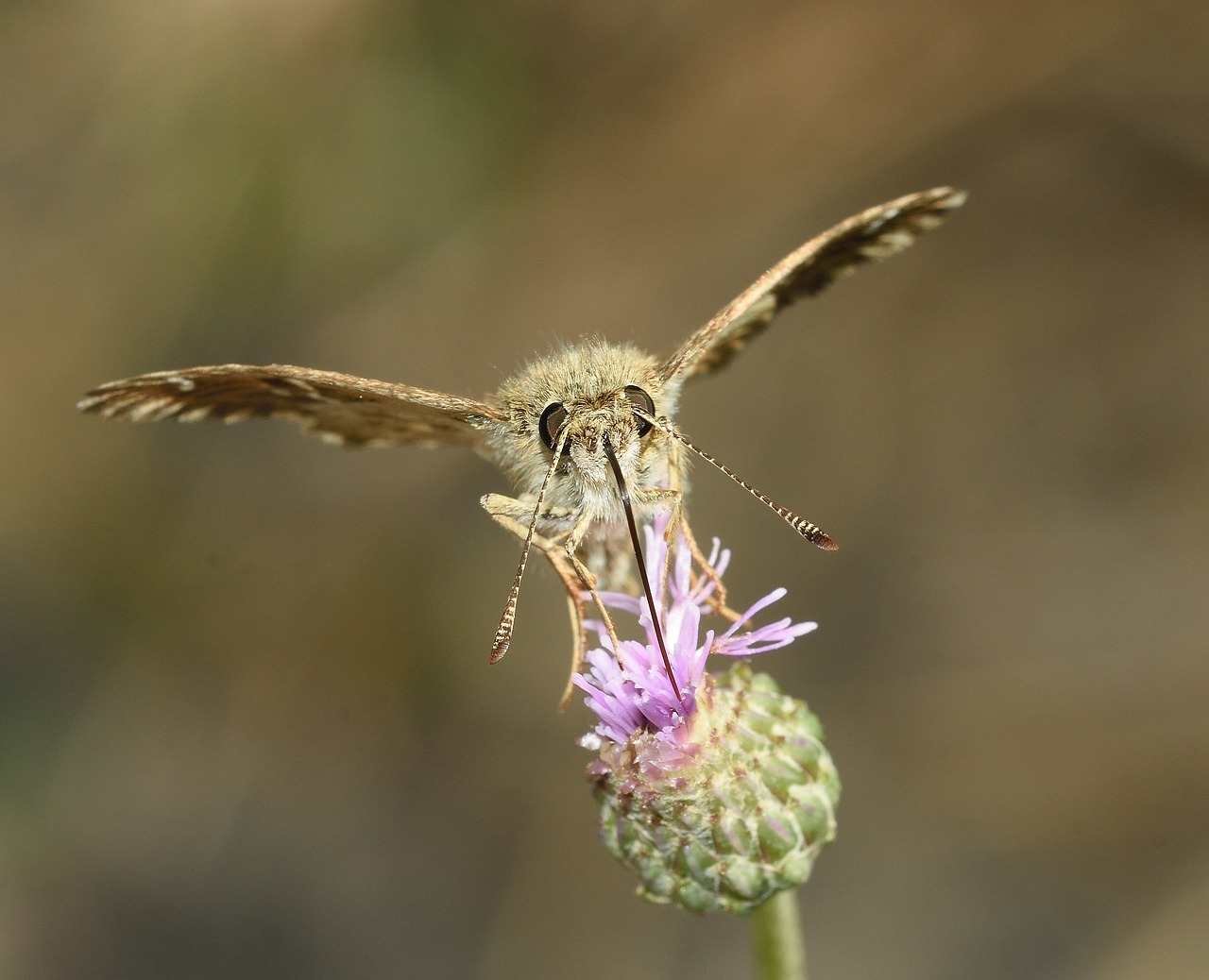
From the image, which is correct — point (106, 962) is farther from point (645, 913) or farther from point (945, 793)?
point (945, 793)

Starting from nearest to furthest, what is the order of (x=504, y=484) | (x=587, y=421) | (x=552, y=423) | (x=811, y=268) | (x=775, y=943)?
(x=587, y=421) → (x=552, y=423) → (x=775, y=943) → (x=811, y=268) → (x=504, y=484)

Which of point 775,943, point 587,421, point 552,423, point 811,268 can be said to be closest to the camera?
point 587,421

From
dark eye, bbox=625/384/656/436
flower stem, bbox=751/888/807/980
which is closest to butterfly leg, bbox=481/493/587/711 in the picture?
dark eye, bbox=625/384/656/436

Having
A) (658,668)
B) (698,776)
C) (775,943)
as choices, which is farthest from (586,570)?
(775,943)

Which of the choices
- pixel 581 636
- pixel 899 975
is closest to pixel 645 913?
pixel 899 975

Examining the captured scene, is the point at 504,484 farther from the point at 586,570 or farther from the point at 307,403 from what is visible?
the point at 586,570

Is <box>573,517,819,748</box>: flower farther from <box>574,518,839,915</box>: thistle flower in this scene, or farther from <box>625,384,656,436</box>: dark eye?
<box>625,384,656,436</box>: dark eye
